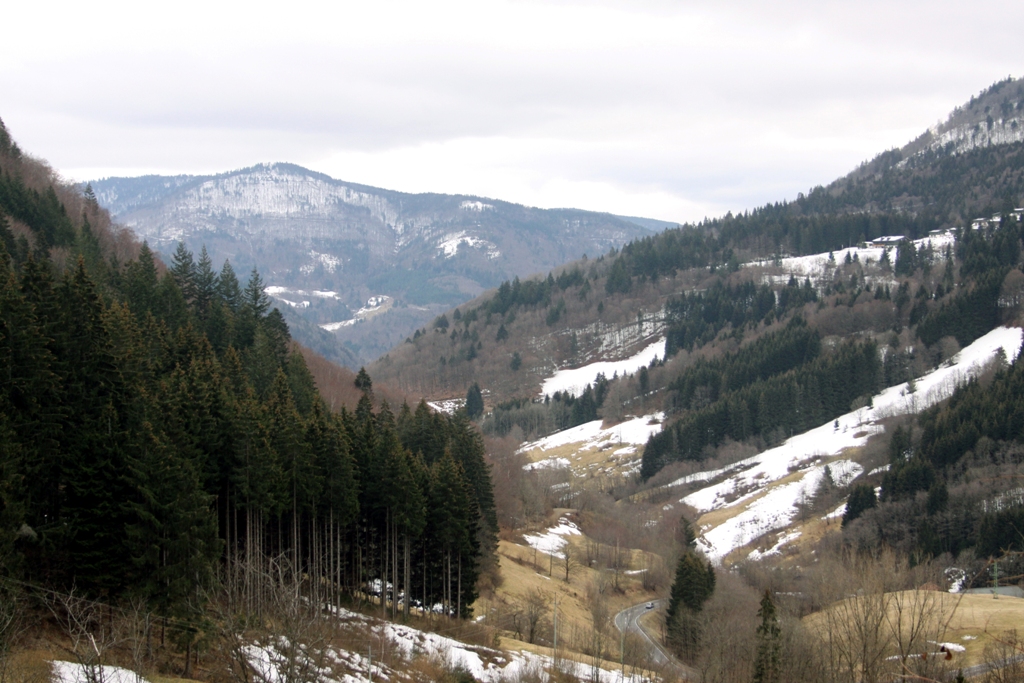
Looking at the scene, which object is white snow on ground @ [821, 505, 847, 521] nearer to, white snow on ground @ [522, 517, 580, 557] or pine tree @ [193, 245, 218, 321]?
white snow on ground @ [522, 517, 580, 557]

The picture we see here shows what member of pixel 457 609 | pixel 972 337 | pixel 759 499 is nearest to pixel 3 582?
pixel 457 609

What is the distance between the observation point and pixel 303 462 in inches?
1844

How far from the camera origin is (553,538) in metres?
101

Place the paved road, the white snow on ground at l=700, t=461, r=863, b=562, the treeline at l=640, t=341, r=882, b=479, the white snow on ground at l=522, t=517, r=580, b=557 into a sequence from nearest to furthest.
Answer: the paved road
the white snow on ground at l=522, t=517, r=580, b=557
the white snow on ground at l=700, t=461, r=863, b=562
the treeline at l=640, t=341, r=882, b=479

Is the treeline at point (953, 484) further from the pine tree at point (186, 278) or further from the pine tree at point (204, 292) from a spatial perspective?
the pine tree at point (186, 278)

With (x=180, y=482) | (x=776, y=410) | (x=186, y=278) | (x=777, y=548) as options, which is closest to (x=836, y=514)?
(x=777, y=548)

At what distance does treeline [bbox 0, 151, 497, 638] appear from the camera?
105 ft

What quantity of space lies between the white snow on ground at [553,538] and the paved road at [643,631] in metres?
12.6

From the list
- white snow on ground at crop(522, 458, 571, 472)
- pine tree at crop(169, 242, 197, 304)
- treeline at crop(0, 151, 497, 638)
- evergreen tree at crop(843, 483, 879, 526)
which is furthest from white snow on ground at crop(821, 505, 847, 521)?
pine tree at crop(169, 242, 197, 304)

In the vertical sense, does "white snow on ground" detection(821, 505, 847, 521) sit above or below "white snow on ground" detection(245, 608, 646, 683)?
below

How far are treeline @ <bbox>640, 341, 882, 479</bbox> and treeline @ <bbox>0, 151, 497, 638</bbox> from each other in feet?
340

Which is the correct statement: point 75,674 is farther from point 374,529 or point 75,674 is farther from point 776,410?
point 776,410

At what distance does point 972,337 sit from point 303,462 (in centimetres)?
18149

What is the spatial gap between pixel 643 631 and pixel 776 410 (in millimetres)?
107218
